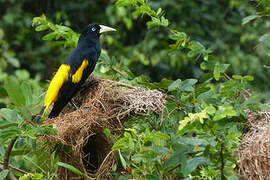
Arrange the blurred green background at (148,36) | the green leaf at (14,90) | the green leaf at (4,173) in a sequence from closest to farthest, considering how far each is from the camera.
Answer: the green leaf at (14,90) < the green leaf at (4,173) < the blurred green background at (148,36)

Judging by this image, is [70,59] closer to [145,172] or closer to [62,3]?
[145,172]

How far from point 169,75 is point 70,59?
3.39 m

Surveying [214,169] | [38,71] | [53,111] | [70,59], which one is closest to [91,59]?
[70,59]

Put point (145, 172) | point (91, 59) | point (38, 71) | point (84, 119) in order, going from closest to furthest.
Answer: point (145, 172) → point (84, 119) → point (91, 59) → point (38, 71)

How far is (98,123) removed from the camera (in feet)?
9.30

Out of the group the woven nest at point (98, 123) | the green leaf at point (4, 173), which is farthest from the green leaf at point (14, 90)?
the green leaf at point (4, 173)

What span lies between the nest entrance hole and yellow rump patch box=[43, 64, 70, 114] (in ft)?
1.37

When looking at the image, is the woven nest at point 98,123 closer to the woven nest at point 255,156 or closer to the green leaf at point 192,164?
the woven nest at point 255,156

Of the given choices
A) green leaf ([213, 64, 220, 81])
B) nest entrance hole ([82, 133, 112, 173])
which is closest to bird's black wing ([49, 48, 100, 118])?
nest entrance hole ([82, 133, 112, 173])

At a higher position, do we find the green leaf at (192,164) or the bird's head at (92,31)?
the green leaf at (192,164)

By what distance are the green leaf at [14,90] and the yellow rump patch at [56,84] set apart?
703 mm

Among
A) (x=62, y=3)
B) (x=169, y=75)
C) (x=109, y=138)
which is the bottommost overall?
(x=169, y=75)

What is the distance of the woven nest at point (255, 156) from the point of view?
2363 millimetres

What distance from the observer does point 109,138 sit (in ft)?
9.48
